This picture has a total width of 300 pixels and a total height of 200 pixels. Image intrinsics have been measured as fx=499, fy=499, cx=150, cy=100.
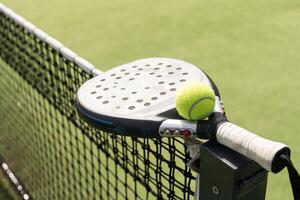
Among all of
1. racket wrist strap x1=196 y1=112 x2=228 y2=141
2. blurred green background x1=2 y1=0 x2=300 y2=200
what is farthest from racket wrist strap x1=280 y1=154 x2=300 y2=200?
blurred green background x1=2 y1=0 x2=300 y2=200

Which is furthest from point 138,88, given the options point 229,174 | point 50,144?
point 50,144

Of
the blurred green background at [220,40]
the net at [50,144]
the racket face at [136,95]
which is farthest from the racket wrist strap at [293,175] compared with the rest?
the blurred green background at [220,40]

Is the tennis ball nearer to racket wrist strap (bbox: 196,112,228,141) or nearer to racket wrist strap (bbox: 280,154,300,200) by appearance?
racket wrist strap (bbox: 196,112,228,141)

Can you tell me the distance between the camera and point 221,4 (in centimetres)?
495

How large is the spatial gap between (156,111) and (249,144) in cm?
24

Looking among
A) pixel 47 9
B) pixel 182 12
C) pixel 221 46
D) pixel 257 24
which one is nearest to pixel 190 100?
pixel 221 46

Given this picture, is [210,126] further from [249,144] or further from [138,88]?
[138,88]

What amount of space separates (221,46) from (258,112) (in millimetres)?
1089

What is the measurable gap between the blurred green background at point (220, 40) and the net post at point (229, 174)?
1672mm

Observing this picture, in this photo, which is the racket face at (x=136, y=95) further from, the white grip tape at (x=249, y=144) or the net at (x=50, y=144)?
the net at (x=50, y=144)

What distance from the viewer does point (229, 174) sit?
884 mm

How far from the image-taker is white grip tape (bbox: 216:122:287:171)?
81cm

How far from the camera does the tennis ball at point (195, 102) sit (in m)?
0.95

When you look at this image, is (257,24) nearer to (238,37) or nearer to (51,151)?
(238,37)
